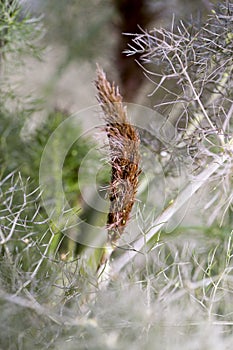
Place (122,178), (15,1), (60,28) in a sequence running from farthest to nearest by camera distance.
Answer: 1. (60,28)
2. (15,1)
3. (122,178)

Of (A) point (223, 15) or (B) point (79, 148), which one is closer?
(A) point (223, 15)

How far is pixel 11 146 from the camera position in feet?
1.44

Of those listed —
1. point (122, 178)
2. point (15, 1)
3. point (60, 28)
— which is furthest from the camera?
point (60, 28)

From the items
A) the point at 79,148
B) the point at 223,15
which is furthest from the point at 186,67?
the point at 79,148

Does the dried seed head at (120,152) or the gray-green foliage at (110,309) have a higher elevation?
the dried seed head at (120,152)

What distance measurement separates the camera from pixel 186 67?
0.29 meters

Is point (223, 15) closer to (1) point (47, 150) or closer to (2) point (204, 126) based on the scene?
(2) point (204, 126)

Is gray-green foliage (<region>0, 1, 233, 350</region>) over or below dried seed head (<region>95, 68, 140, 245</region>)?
below

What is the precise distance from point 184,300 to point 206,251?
0.06 meters

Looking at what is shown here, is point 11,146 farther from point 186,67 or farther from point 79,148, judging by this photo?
point 186,67

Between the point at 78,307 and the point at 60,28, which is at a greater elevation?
the point at 60,28

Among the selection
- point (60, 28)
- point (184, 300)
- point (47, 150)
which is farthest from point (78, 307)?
point (60, 28)

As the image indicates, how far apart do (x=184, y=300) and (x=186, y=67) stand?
0.40ft

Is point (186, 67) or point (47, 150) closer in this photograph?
point (186, 67)
